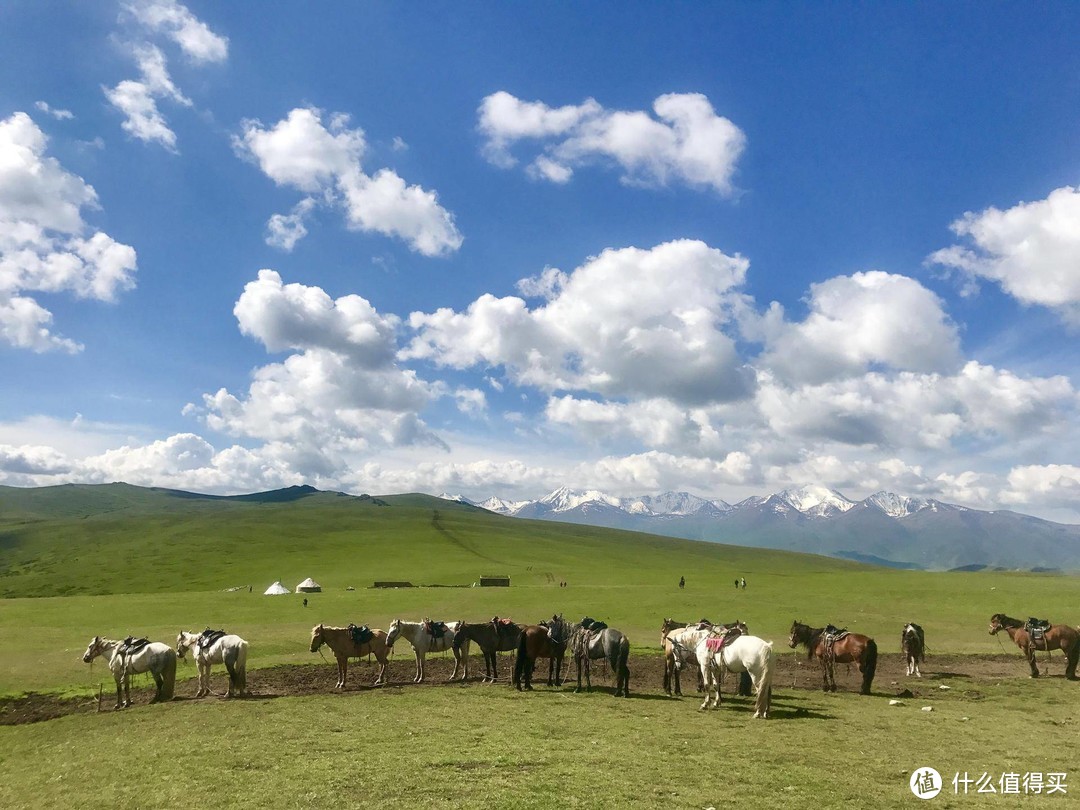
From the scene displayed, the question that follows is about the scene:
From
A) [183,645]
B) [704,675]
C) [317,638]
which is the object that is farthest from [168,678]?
[704,675]

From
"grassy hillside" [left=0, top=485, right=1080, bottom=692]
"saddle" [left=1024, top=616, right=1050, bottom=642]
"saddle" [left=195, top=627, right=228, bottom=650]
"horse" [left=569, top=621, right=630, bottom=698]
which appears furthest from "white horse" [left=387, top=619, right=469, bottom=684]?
"saddle" [left=1024, top=616, right=1050, bottom=642]

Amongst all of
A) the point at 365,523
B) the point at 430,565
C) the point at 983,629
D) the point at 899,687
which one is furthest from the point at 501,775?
the point at 365,523

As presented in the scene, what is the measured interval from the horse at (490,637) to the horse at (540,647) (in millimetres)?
1398

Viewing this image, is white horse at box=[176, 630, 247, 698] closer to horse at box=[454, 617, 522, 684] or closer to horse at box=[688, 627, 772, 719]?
horse at box=[454, 617, 522, 684]

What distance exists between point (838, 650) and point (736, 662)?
239 inches

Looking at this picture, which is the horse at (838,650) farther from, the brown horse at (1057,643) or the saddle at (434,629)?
the saddle at (434,629)

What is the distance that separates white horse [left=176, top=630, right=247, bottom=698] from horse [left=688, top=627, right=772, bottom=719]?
602 inches

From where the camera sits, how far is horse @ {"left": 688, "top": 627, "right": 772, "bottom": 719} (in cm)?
1723

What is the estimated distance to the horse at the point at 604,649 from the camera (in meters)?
20.9

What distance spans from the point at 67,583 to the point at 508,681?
120752mm

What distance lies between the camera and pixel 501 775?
1191cm

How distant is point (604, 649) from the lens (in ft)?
71.5

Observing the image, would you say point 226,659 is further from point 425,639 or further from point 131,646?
point 425,639

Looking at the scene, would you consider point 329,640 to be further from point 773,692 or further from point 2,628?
point 2,628
